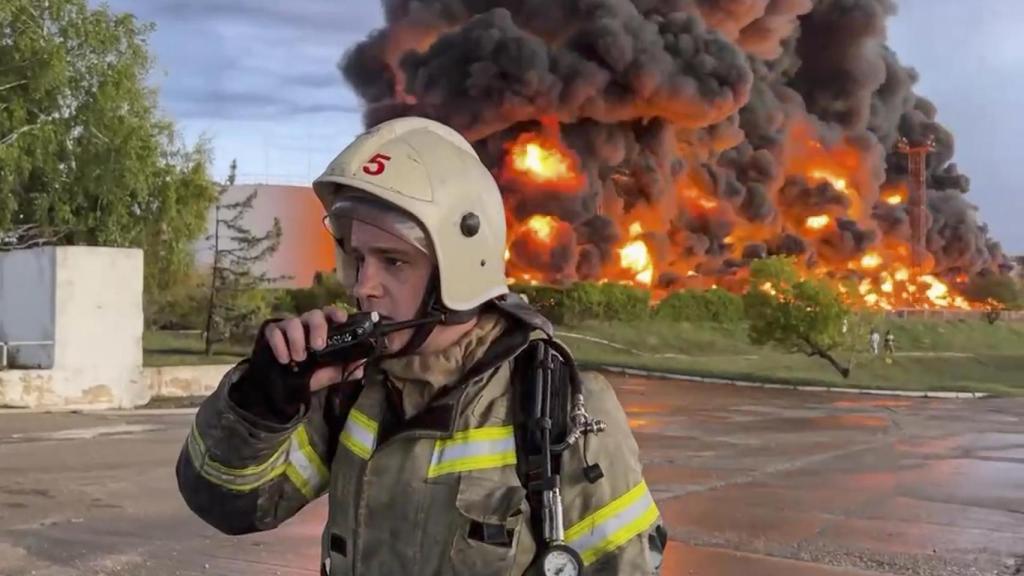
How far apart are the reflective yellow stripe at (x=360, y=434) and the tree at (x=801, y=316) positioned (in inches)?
879

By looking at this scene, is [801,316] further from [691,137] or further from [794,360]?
[691,137]

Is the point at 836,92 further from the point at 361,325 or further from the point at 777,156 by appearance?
the point at 361,325

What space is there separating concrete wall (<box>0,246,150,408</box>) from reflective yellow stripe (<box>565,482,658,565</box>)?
12475 millimetres

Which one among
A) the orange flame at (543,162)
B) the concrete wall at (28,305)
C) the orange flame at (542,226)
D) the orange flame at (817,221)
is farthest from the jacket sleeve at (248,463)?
the orange flame at (817,221)

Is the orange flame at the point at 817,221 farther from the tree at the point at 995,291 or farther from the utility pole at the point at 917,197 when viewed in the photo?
the tree at the point at 995,291

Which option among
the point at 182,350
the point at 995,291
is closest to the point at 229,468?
the point at 182,350

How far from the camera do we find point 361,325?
1.61 metres

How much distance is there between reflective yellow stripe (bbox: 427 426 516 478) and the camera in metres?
1.64

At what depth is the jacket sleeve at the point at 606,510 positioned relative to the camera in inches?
64.4

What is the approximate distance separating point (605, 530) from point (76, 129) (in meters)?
15.8

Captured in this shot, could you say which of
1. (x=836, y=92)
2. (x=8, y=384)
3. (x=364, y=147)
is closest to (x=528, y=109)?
(x=836, y=92)

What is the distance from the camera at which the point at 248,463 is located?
1.80 metres

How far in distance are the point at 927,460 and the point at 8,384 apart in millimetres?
9832

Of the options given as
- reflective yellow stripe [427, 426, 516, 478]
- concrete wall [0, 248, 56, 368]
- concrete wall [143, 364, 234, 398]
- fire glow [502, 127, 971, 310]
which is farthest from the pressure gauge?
fire glow [502, 127, 971, 310]
